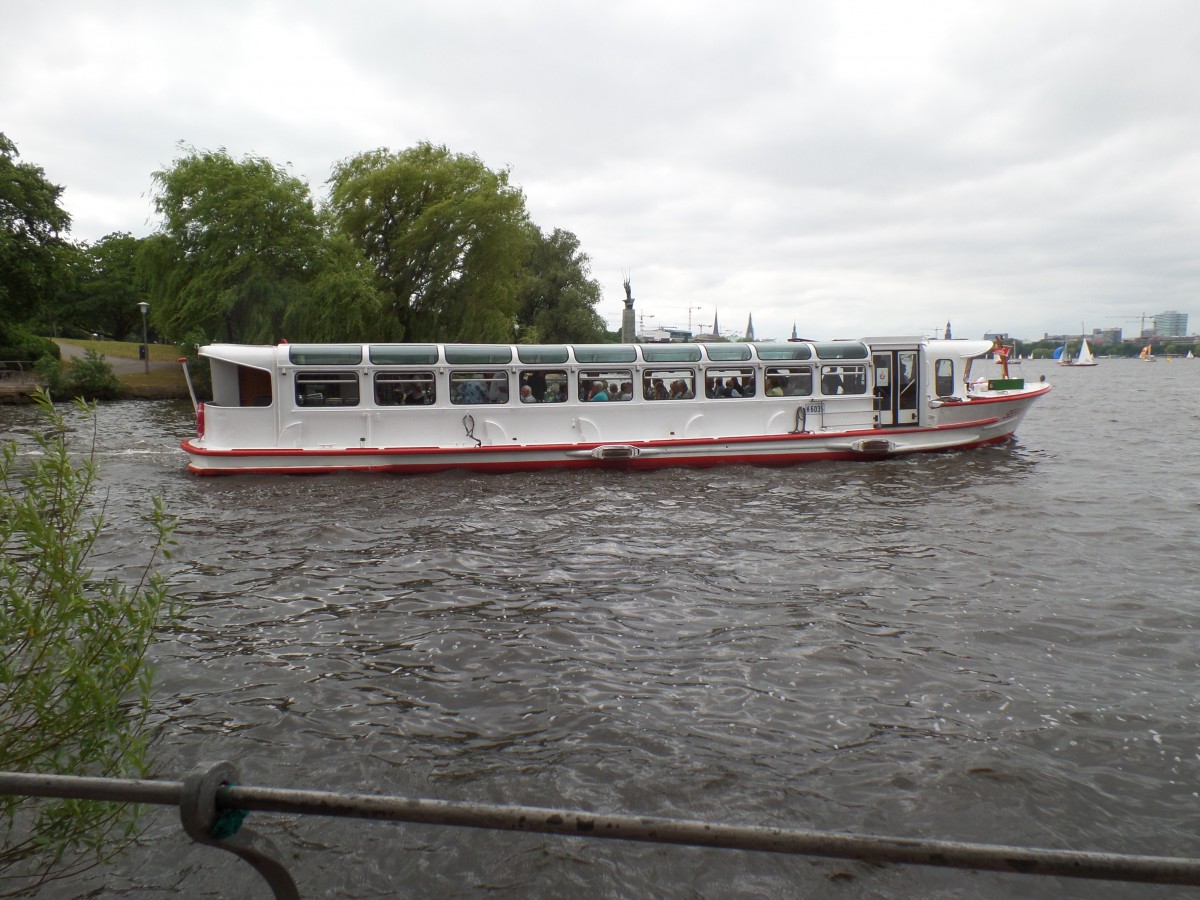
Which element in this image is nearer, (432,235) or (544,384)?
(544,384)

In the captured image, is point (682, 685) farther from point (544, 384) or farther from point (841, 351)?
point (841, 351)

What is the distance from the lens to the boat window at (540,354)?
20759 mm

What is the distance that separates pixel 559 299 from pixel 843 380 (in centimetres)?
4301

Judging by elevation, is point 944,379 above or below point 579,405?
above

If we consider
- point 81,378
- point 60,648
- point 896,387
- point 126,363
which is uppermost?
point 126,363

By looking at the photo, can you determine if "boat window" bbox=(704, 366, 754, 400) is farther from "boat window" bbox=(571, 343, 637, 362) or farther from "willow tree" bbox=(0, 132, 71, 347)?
"willow tree" bbox=(0, 132, 71, 347)

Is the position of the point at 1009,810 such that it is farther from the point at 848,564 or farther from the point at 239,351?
the point at 239,351

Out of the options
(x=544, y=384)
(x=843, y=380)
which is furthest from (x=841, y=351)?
(x=544, y=384)

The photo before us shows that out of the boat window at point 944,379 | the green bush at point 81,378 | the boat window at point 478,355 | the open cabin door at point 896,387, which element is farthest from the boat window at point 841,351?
the green bush at point 81,378

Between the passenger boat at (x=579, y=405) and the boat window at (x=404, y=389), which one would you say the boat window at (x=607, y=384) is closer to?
the passenger boat at (x=579, y=405)

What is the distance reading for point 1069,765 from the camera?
6559 millimetres

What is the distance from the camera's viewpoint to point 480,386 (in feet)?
67.7

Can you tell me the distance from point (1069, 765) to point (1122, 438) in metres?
28.1

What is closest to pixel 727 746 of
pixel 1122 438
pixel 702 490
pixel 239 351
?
pixel 702 490
